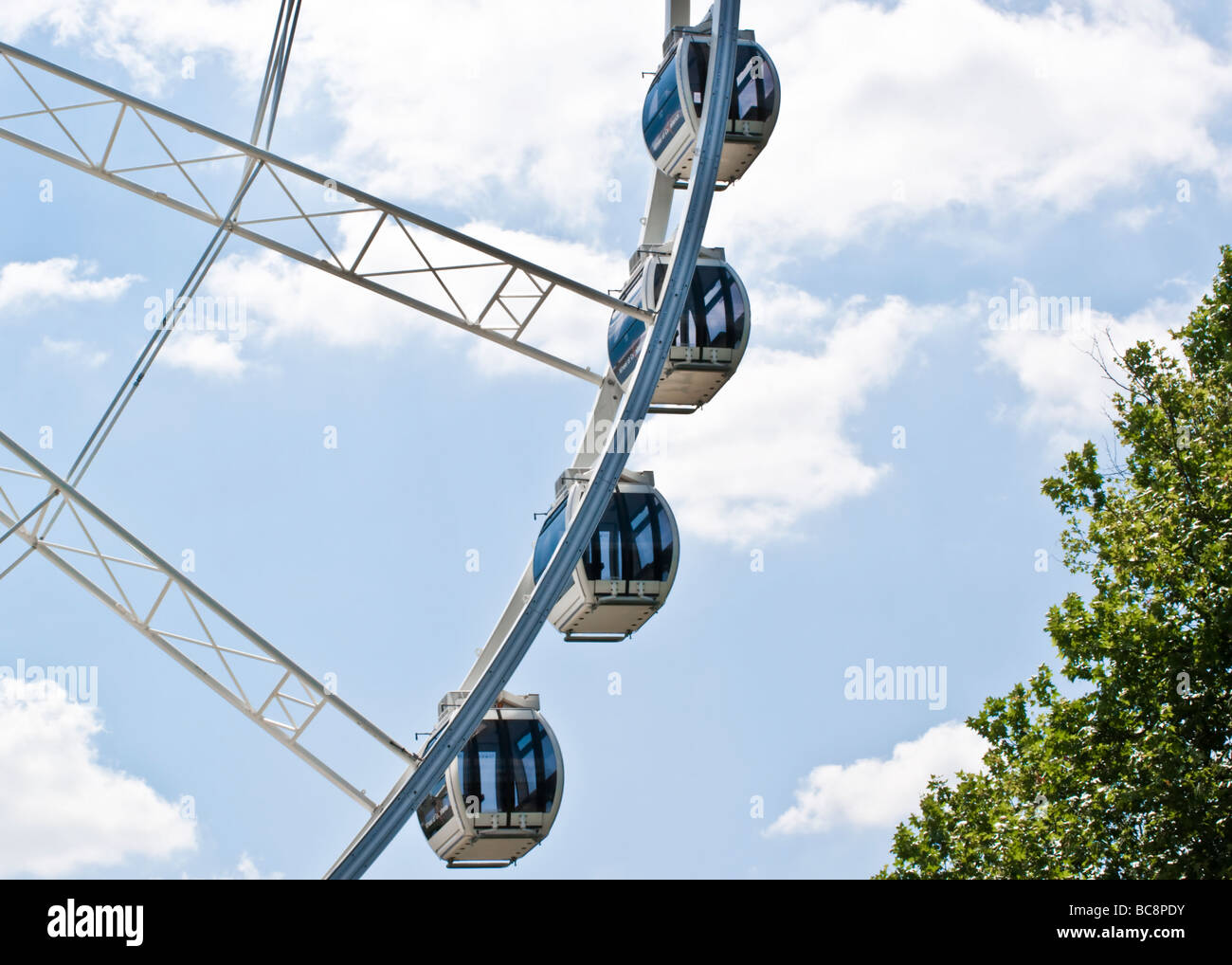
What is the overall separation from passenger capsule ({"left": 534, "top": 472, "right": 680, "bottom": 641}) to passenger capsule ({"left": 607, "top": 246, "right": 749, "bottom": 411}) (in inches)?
38.0

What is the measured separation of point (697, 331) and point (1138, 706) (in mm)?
8282

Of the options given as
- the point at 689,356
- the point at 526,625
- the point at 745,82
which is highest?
the point at 745,82

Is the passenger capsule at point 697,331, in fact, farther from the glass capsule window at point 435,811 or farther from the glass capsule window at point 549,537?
the glass capsule window at point 435,811

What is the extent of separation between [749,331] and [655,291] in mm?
1107

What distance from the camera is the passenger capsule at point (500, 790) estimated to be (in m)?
15.1

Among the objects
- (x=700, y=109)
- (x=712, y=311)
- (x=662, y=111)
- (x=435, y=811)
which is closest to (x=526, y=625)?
(x=435, y=811)

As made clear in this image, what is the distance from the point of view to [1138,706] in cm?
1994

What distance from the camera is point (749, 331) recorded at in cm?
1580

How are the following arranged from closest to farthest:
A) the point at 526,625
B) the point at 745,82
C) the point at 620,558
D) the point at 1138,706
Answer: the point at 526,625
the point at 620,558
the point at 745,82
the point at 1138,706

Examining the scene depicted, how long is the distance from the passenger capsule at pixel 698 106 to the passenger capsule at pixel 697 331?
0.94 m

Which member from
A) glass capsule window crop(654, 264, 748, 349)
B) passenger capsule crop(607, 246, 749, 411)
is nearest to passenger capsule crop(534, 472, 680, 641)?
passenger capsule crop(607, 246, 749, 411)

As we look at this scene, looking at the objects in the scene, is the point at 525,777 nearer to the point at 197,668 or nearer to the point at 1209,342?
the point at 197,668

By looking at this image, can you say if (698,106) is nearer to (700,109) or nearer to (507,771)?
(700,109)

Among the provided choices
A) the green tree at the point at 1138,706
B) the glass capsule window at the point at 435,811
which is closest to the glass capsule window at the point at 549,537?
the glass capsule window at the point at 435,811
